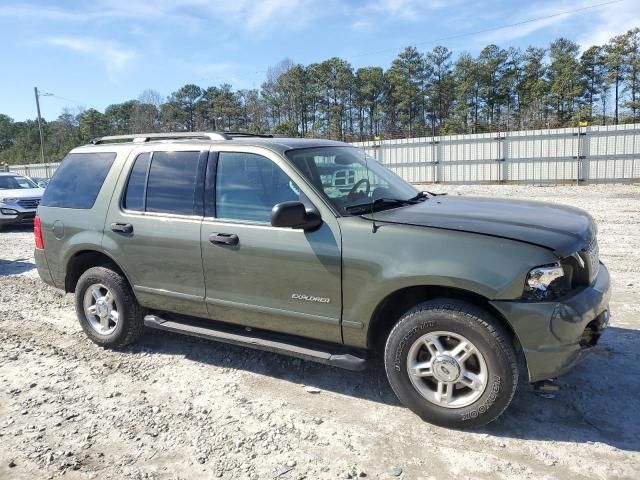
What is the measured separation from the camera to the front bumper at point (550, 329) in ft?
9.82

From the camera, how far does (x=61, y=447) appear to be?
3334 millimetres

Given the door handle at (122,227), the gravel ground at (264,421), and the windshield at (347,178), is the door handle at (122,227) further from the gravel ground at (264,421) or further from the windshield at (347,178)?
the windshield at (347,178)

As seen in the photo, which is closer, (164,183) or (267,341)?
(267,341)

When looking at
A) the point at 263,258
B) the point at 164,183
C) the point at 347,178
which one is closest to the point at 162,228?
the point at 164,183

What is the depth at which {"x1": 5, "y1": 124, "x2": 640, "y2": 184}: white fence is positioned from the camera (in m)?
20.8

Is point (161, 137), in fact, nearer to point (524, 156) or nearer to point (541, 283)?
point (541, 283)

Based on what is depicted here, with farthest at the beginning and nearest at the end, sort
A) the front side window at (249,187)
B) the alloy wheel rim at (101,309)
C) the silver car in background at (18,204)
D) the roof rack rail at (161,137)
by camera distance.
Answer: the silver car in background at (18,204) → the alloy wheel rim at (101,309) → the roof rack rail at (161,137) → the front side window at (249,187)

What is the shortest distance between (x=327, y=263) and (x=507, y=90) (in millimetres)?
63843

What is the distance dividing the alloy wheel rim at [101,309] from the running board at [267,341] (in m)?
0.44

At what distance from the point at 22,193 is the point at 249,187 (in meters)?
13.3

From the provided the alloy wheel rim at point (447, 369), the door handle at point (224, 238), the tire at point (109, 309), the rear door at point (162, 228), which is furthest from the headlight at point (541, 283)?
the tire at point (109, 309)

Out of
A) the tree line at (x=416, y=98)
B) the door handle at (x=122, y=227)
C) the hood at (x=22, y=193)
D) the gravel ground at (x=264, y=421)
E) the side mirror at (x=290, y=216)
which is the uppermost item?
the tree line at (x=416, y=98)

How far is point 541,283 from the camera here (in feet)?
10.00

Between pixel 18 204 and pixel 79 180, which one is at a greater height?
pixel 79 180
